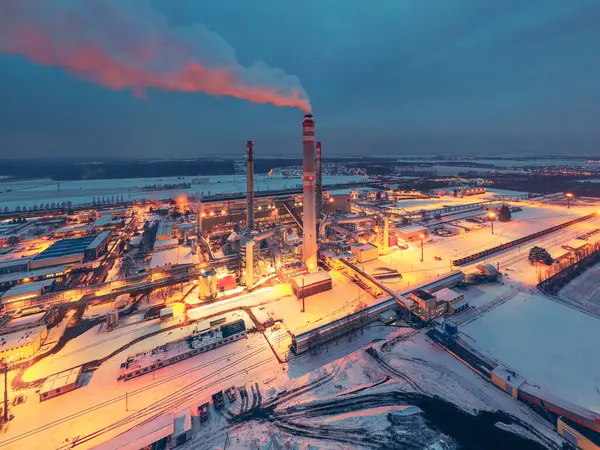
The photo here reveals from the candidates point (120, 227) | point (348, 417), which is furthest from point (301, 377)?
point (120, 227)

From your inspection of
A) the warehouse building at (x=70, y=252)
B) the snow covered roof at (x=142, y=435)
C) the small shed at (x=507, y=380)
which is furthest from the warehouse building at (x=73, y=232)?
the small shed at (x=507, y=380)

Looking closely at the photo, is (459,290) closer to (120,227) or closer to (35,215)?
(120,227)

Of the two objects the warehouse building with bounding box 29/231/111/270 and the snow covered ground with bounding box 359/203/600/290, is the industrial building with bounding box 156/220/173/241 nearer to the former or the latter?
the warehouse building with bounding box 29/231/111/270

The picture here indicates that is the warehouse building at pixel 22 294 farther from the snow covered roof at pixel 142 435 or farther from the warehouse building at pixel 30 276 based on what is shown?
the snow covered roof at pixel 142 435

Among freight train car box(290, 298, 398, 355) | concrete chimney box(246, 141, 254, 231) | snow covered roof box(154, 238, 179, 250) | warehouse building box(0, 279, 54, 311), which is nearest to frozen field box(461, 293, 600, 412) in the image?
freight train car box(290, 298, 398, 355)

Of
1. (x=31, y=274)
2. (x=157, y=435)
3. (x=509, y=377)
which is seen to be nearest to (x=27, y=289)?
(x=31, y=274)
